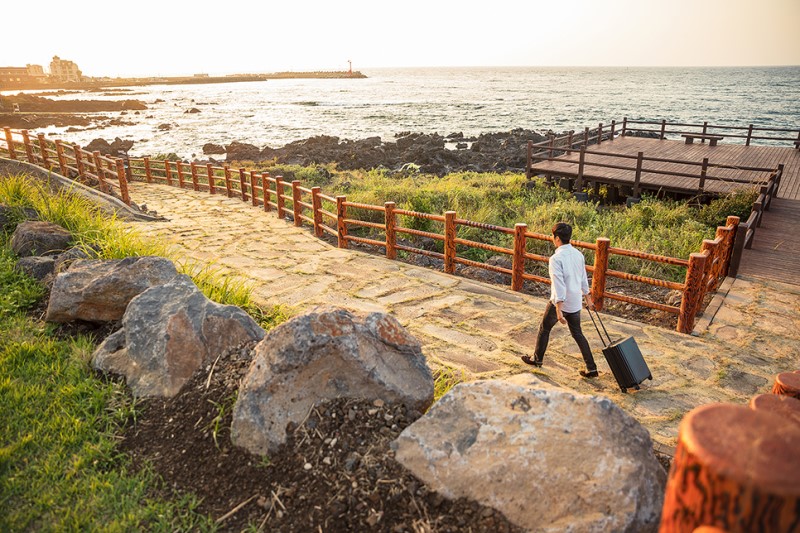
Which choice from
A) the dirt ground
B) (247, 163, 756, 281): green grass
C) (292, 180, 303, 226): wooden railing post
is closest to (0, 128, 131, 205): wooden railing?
(292, 180, 303, 226): wooden railing post

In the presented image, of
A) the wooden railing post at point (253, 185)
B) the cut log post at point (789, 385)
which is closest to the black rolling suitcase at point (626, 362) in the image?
the cut log post at point (789, 385)

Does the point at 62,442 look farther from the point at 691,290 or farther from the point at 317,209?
the point at 317,209

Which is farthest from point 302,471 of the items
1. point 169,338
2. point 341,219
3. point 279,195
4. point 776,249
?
point 279,195

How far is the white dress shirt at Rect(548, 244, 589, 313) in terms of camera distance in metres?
5.11

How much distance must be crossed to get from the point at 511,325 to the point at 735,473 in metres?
5.54

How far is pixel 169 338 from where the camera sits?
169 inches

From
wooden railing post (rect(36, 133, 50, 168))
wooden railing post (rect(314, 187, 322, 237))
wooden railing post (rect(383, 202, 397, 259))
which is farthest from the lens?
wooden railing post (rect(36, 133, 50, 168))

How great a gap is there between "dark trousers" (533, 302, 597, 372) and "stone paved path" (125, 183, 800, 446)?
181 mm

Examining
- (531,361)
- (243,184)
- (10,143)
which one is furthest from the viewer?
(10,143)

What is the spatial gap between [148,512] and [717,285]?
807 centimetres

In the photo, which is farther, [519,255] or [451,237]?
[451,237]

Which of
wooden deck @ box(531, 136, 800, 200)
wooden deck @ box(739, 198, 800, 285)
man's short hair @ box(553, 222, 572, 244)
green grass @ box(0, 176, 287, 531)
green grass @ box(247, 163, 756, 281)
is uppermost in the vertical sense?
man's short hair @ box(553, 222, 572, 244)

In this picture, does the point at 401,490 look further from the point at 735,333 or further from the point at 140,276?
the point at 735,333

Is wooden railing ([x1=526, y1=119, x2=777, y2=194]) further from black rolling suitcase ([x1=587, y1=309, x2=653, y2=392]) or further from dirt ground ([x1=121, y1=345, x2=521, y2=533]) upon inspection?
dirt ground ([x1=121, y1=345, x2=521, y2=533])
